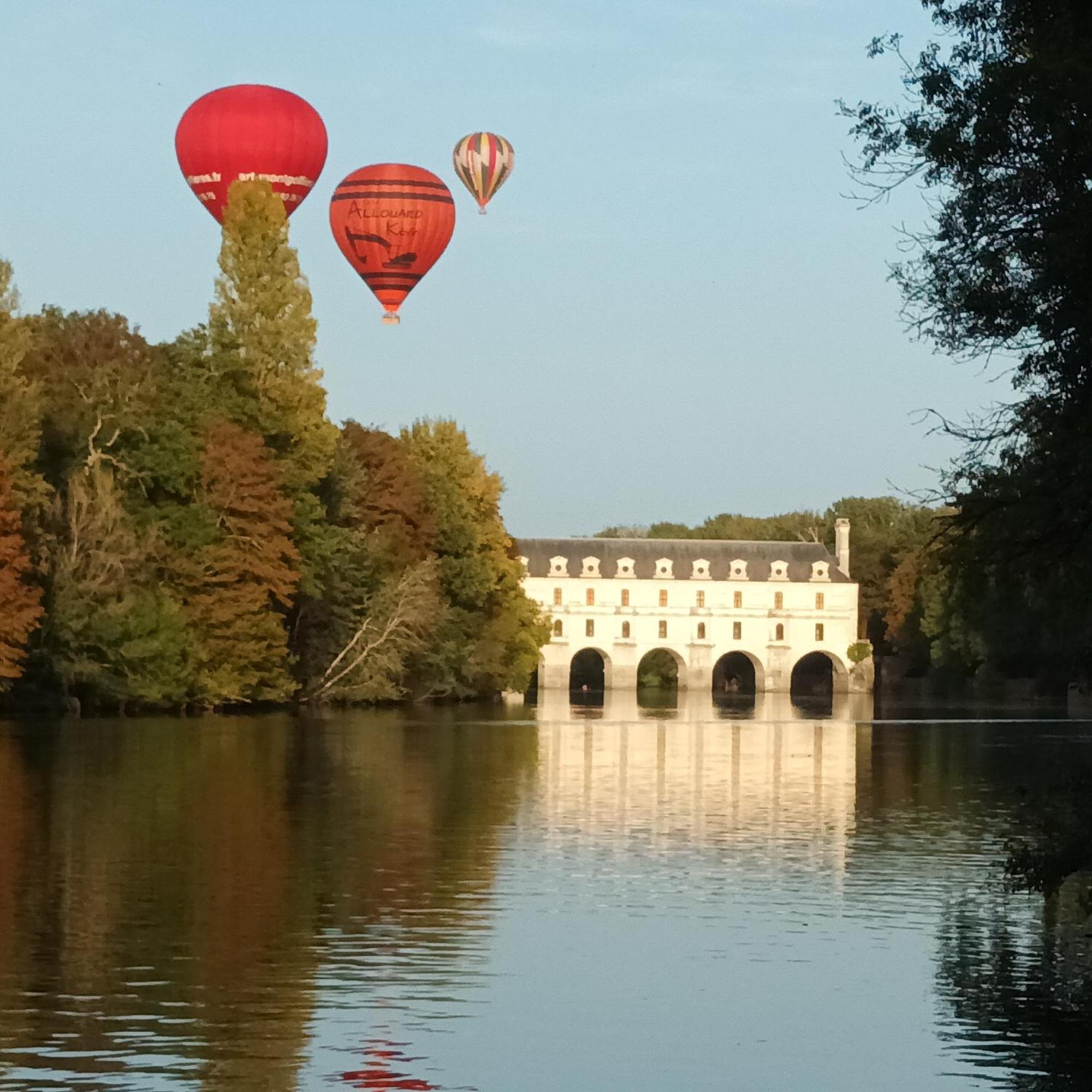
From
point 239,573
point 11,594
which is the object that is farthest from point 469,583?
point 11,594

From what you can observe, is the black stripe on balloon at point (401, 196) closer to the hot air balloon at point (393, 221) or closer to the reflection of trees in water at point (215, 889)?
the hot air balloon at point (393, 221)

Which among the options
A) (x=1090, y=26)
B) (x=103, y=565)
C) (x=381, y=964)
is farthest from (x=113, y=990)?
(x=103, y=565)

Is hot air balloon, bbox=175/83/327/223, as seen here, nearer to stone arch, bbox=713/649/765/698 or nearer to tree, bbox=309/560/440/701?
tree, bbox=309/560/440/701

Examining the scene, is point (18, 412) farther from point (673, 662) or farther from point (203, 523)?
point (673, 662)

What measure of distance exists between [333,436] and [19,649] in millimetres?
15782

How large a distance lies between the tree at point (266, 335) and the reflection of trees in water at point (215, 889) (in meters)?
22.7

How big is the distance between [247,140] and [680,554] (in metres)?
61.3

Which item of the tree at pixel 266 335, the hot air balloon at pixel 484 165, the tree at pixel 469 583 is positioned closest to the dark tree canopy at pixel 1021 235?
the tree at pixel 266 335

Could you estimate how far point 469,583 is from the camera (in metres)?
75.2

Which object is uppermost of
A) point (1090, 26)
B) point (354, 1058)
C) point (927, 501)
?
point (1090, 26)

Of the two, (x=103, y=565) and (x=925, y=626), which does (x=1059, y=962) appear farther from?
(x=925, y=626)

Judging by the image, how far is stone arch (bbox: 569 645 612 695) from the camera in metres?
122

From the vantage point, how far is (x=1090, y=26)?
1485cm

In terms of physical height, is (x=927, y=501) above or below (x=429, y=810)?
above
